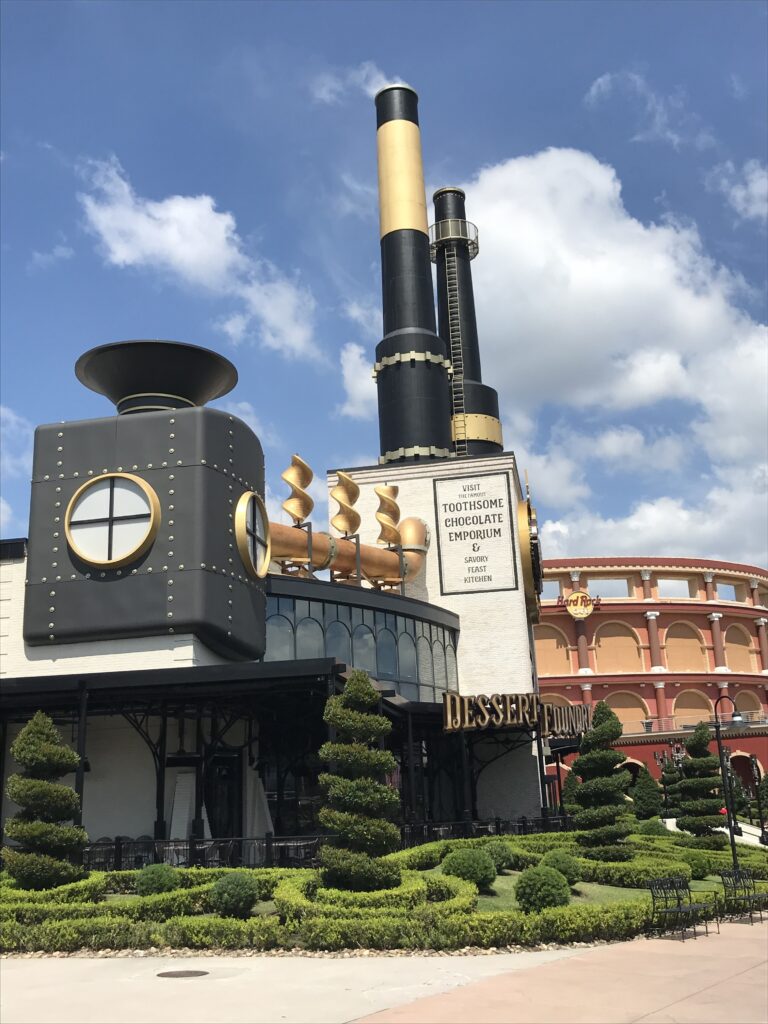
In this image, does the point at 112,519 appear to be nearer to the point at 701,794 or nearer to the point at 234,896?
the point at 234,896

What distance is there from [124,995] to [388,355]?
4632 cm

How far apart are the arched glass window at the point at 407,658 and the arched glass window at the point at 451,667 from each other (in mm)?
3139

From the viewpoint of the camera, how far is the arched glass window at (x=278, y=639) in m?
34.6

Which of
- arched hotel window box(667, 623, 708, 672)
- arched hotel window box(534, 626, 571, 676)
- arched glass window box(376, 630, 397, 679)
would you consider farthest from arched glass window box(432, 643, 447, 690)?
arched hotel window box(667, 623, 708, 672)

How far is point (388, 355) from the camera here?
2256 inches

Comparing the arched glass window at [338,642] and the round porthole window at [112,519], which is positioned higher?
the round porthole window at [112,519]

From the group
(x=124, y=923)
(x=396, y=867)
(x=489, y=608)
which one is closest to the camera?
(x=124, y=923)

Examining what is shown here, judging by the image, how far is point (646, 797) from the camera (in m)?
55.1

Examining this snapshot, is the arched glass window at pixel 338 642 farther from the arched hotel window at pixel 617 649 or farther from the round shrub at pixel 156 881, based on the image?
the arched hotel window at pixel 617 649

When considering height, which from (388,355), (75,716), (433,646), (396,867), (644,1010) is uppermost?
(388,355)

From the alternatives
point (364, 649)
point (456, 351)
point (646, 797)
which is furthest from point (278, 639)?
point (456, 351)

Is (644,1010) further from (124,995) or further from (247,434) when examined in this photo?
(247,434)

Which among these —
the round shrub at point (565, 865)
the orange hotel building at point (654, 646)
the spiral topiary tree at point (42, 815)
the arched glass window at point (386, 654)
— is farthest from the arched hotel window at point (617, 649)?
the spiral topiary tree at point (42, 815)

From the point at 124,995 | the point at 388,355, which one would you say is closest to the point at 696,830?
the point at 124,995
